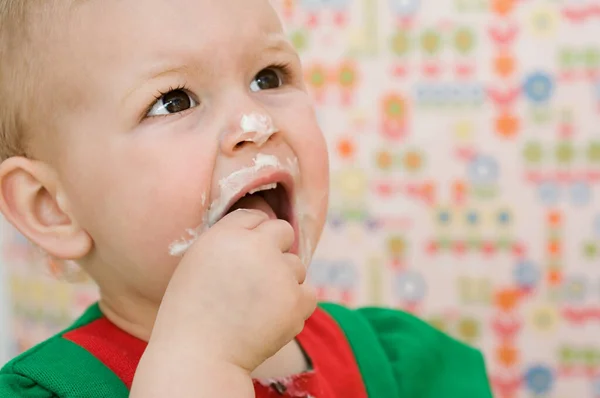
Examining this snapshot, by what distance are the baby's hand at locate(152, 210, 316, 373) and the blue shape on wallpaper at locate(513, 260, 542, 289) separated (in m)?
0.99

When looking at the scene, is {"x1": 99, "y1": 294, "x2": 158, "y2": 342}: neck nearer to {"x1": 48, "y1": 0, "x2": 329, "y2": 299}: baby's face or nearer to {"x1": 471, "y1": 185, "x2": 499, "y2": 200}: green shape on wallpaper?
{"x1": 48, "y1": 0, "x2": 329, "y2": 299}: baby's face

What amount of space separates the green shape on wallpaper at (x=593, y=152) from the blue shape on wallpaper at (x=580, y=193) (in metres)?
0.05

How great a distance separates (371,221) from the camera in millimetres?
1476

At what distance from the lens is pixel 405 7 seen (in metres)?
1.44

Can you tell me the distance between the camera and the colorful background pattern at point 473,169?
A: 139cm

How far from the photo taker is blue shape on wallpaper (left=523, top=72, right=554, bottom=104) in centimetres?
139

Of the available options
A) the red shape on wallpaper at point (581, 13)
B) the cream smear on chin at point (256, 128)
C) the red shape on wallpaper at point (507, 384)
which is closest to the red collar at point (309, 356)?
the cream smear on chin at point (256, 128)

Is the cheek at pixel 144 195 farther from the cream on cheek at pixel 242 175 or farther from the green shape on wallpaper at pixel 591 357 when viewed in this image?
the green shape on wallpaper at pixel 591 357

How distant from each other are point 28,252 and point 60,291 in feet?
0.40

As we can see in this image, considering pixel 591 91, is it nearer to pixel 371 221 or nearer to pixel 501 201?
pixel 501 201

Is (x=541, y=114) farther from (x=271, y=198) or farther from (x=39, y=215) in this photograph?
(x=39, y=215)

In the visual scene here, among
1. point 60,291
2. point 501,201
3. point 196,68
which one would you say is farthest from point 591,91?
point 60,291

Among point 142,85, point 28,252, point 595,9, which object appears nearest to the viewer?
point 142,85

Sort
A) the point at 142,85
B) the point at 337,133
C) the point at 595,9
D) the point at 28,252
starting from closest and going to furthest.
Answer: the point at 142,85
the point at 595,9
the point at 337,133
the point at 28,252
